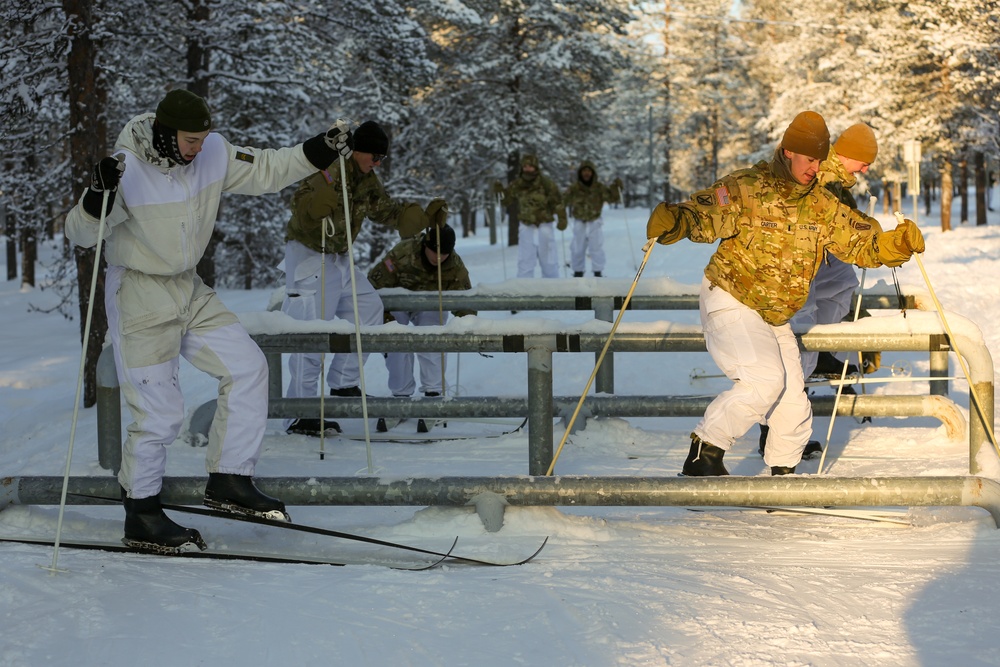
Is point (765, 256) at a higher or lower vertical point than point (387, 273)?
higher

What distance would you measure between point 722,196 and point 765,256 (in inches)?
14.7

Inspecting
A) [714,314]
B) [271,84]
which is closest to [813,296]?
[714,314]

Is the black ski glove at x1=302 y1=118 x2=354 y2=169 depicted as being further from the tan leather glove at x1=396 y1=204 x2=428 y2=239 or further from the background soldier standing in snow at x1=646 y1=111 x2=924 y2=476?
the tan leather glove at x1=396 y1=204 x2=428 y2=239

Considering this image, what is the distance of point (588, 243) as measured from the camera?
19.1 metres

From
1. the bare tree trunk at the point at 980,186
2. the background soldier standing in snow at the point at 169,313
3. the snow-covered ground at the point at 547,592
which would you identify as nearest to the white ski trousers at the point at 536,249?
the snow-covered ground at the point at 547,592

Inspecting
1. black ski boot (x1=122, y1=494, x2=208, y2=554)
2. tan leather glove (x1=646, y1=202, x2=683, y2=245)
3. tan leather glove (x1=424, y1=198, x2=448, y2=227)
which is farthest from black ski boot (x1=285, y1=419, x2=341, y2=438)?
tan leather glove (x1=646, y1=202, x2=683, y2=245)

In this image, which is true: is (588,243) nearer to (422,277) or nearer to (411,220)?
(422,277)

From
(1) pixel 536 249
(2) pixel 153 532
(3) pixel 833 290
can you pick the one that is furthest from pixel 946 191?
(2) pixel 153 532

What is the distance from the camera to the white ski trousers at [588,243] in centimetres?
1872

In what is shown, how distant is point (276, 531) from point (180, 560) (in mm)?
565

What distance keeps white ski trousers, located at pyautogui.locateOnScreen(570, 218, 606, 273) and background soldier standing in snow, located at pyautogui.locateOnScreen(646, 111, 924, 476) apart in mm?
13460

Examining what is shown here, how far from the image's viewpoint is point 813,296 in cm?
720

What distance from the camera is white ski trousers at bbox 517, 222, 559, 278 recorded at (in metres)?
17.6

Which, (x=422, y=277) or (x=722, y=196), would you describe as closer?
(x=722, y=196)
